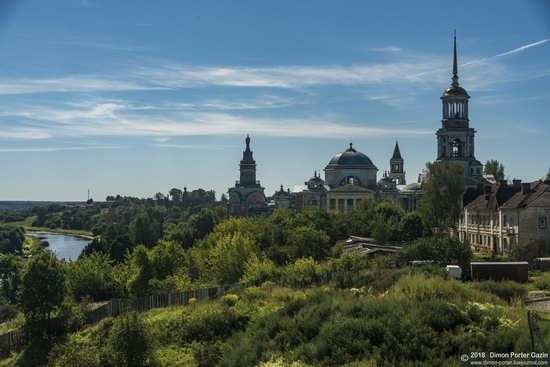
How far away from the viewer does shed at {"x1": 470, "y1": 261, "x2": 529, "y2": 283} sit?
27.4m

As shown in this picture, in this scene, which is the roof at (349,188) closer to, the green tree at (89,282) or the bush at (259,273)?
the green tree at (89,282)

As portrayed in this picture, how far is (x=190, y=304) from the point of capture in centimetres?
2830

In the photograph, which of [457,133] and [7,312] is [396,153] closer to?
[457,133]

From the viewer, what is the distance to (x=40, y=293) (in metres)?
29.2

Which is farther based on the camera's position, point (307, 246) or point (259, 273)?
point (307, 246)

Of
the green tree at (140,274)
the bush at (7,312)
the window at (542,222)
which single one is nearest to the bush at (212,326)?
the green tree at (140,274)

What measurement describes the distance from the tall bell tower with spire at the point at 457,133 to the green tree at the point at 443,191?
3021 cm

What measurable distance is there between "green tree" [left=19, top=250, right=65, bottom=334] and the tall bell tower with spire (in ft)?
215

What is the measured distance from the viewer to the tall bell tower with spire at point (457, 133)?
8675 cm

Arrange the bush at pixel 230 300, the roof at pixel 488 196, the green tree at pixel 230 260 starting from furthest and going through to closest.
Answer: the roof at pixel 488 196, the green tree at pixel 230 260, the bush at pixel 230 300

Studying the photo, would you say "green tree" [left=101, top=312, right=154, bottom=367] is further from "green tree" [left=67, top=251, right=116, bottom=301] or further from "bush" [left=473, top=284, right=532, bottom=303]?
"green tree" [left=67, top=251, right=116, bottom=301]

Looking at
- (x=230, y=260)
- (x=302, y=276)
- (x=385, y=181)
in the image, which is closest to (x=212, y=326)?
(x=302, y=276)

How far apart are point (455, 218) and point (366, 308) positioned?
42.1 metres

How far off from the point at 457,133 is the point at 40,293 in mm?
68693
